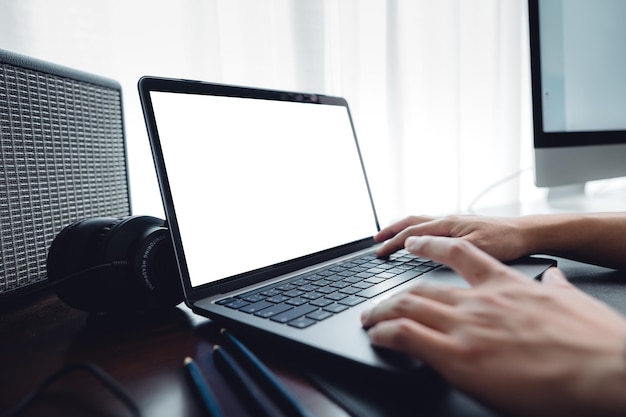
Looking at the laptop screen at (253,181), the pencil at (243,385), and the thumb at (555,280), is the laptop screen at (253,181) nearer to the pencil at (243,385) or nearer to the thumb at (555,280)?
the pencil at (243,385)

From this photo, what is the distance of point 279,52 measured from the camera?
0.95 metres

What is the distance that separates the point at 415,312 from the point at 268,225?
29cm

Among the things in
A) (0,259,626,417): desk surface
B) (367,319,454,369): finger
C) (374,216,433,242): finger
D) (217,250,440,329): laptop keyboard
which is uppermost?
(374,216,433,242): finger

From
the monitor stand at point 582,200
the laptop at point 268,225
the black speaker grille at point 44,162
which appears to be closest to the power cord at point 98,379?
the laptop at point 268,225

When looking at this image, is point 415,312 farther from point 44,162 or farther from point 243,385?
point 44,162

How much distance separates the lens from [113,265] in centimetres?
41

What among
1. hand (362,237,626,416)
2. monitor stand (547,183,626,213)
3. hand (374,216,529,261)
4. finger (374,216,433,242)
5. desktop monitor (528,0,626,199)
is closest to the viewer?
hand (362,237,626,416)

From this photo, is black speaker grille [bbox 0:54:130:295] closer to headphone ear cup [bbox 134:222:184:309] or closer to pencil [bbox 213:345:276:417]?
headphone ear cup [bbox 134:222:184:309]

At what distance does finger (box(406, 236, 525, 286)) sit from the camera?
13.1 inches

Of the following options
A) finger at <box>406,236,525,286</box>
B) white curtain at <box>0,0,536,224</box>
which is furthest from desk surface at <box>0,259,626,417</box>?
white curtain at <box>0,0,536,224</box>

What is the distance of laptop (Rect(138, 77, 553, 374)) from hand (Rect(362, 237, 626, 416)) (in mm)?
22

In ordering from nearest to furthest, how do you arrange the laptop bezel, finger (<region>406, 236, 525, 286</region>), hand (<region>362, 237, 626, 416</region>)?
hand (<region>362, 237, 626, 416</region>) < finger (<region>406, 236, 525, 286</region>) < the laptop bezel

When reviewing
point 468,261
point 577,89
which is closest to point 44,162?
point 468,261

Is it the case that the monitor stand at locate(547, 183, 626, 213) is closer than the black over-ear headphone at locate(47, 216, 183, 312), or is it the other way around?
the black over-ear headphone at locate(47, 216, 183, 312)
